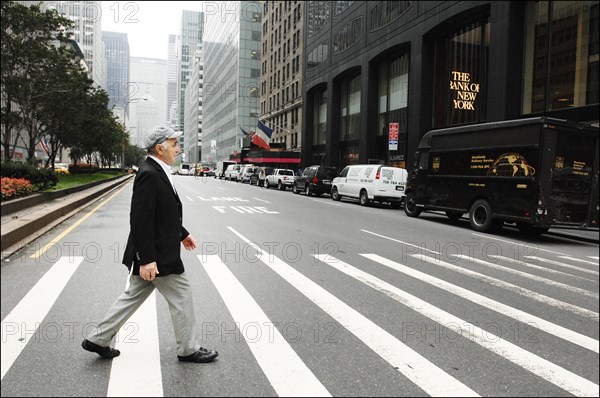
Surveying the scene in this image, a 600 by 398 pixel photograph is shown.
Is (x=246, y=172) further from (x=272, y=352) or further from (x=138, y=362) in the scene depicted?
(x=138, y=362)

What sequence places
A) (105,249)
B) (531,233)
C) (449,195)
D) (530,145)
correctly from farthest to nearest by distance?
(449,195) → (531,233) → (530,145) → (105,249)

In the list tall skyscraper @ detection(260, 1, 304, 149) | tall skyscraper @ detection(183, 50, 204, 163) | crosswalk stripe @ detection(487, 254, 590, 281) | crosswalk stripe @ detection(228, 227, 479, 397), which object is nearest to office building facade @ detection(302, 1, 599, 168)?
tall skyscraper @ detection(260, 1, 304, 149)

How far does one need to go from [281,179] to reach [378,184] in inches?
656

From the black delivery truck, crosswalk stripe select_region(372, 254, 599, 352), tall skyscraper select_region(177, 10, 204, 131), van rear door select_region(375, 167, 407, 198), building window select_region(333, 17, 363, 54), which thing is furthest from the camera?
tall skyscraper select_region(177, 10, 204, 131)

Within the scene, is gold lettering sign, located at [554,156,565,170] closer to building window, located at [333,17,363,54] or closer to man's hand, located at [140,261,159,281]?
man's hand, located at [140,261,159,281]

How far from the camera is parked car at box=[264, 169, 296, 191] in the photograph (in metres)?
37.1

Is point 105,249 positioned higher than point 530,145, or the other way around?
point 530,145

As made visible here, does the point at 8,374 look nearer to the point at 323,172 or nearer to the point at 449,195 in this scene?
the point at 449,195

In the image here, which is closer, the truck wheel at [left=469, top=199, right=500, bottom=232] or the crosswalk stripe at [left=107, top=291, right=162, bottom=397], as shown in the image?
the crosswalk stripe at [left=107, top=291, right=162, bottom=397]

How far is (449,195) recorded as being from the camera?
14609mm

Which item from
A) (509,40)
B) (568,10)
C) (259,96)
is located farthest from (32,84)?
(259,96)

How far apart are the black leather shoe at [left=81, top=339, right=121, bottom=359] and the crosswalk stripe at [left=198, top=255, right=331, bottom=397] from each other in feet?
3.40

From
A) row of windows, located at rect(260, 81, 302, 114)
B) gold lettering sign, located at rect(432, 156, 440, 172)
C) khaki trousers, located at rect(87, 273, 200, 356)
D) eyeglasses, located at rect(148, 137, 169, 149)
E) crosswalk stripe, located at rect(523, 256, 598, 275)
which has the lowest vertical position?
crosswalk stripe, located at rect(523, 256, 598, 275)

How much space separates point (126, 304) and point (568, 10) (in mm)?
21346
